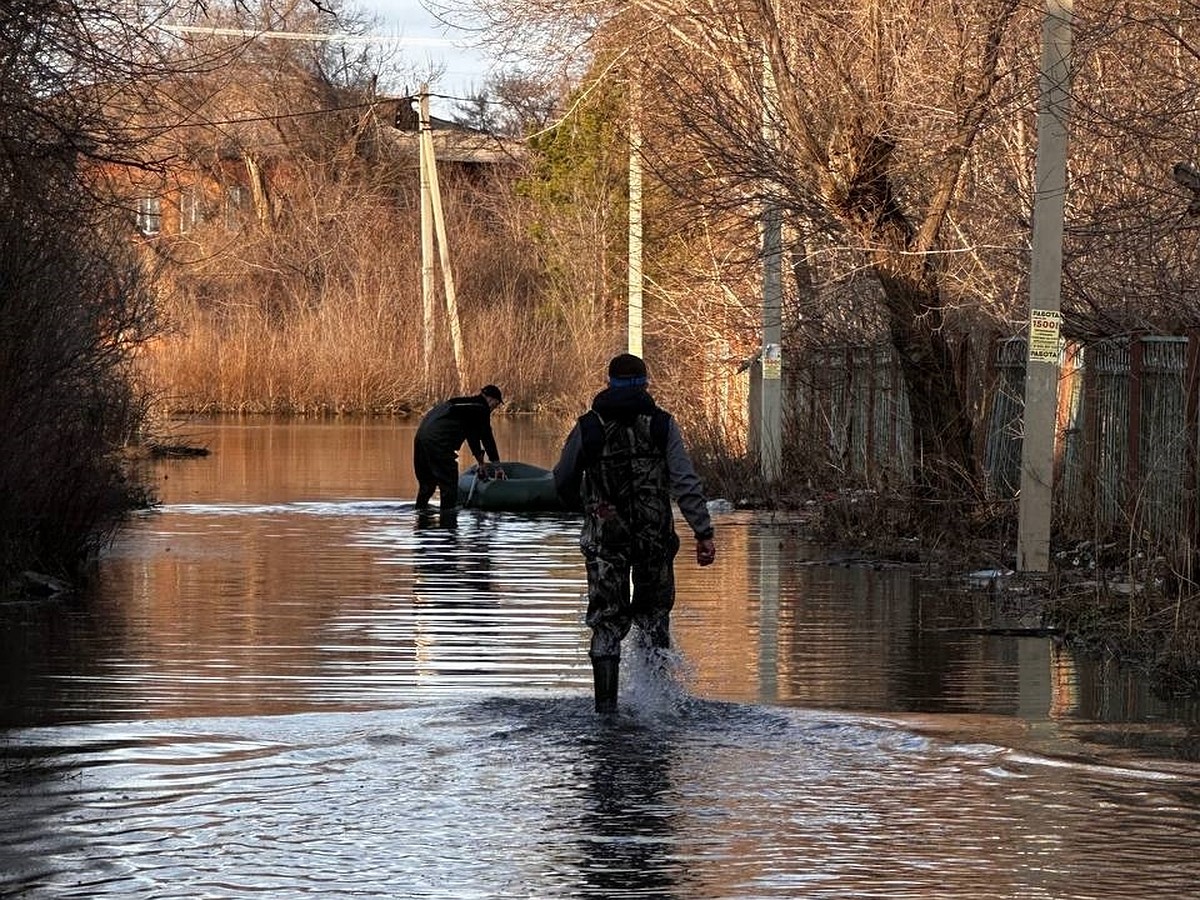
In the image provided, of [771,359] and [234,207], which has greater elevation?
[234,207]

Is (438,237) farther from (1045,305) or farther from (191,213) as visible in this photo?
(1045,305)

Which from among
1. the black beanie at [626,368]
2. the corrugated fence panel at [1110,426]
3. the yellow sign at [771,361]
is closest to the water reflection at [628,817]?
the black beanie at [626,368]

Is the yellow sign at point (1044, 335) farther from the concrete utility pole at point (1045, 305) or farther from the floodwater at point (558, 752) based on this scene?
the floodwater at point (558, 752)

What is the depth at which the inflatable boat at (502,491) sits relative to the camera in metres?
26.5

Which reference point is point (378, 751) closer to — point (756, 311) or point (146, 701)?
point (146, 701)

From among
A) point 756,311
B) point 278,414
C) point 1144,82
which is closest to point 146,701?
point 1144,82

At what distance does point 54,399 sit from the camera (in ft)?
58.4

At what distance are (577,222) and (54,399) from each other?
1624 inches

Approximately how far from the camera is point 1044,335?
16.5m

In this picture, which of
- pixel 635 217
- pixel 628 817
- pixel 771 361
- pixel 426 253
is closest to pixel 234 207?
pixel 426 253

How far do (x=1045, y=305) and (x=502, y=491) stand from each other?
1112 centimetres

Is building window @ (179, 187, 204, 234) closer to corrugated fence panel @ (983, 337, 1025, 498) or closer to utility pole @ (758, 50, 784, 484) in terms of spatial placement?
utility pole @ (758, 50, 784, 484)

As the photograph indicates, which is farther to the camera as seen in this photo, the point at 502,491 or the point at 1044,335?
the point at 502,491

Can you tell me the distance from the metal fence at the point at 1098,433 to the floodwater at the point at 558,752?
1.35 meters
